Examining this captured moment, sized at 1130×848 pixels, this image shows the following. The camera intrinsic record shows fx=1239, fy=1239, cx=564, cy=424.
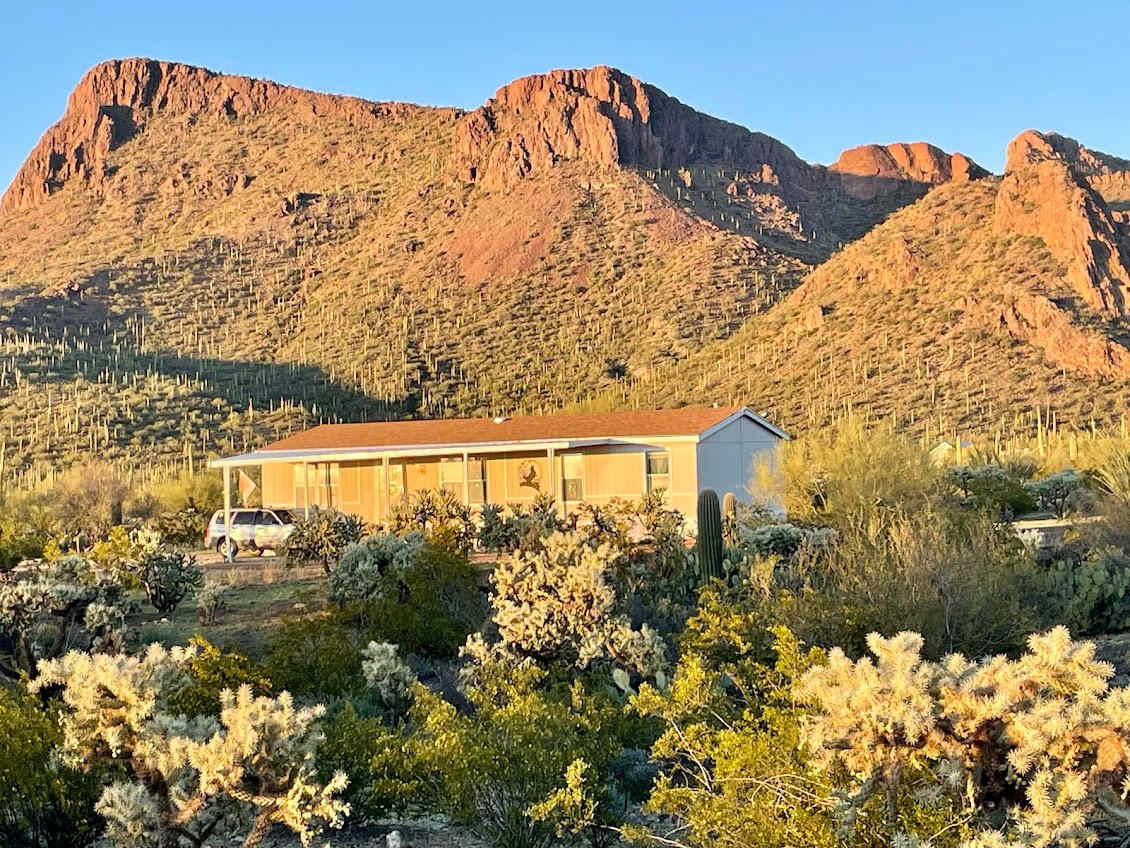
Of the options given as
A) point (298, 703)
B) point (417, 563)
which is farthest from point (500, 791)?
point (417, 563)

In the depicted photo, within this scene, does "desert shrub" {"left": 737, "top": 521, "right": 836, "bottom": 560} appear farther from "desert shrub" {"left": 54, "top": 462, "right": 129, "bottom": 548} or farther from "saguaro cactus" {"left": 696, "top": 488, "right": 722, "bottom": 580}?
"desert shrub" {"left": 54, "top": 462, "right": 129, "bottom": 548}

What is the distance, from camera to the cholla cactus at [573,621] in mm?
10883

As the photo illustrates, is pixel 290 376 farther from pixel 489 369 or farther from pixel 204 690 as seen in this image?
pixel 204 690

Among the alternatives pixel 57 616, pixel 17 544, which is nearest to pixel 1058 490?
pixel 17 544

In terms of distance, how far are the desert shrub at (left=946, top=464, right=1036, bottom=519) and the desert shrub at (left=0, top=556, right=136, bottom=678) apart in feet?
56.4

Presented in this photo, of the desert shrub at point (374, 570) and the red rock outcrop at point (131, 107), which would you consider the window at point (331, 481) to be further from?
the red rock outcrop at point (131, 107)

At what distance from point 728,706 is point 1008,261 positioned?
52288 mm

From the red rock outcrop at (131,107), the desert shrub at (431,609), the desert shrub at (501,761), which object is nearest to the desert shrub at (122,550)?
the desert shrub at (431,609)

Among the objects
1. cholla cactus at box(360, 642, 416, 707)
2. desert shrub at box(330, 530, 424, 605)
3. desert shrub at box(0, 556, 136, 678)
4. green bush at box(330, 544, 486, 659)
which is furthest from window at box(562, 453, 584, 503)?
cholla cactus at box(360, 642, 416, 707)

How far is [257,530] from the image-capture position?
26.9 m

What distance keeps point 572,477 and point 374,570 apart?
14299mm

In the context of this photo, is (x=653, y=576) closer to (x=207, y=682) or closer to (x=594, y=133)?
(x=207, y=682)

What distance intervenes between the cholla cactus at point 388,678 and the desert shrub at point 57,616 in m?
3.89

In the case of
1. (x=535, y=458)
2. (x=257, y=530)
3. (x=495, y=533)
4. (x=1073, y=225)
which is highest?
(x=1073, y=225)
